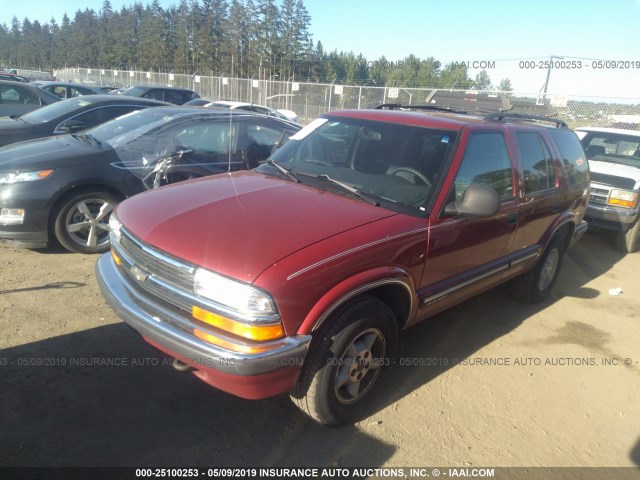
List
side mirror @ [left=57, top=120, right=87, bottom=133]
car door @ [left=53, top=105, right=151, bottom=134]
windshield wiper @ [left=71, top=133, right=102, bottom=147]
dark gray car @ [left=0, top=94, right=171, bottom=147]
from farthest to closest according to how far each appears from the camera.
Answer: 1. car door @ [left=53, top=105, right=151, bottom=134]
2. dark gray car @ [left=0, top=94, right=171, bottom=147]
3. side mirror @ [left=57, top=120, right=87, bottom=133]
4. windshield wiper @ [left=71, top=133, right=102, bottom=147]

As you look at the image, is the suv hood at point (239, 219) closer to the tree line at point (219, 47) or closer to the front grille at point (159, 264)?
the front grille at point (159, 264)

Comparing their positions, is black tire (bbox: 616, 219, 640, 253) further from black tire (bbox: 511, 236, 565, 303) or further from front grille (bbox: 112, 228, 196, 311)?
front grille (bbox: 112, 228, 196, 311)

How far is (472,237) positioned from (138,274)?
92.1 inches

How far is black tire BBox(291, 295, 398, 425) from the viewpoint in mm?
2555

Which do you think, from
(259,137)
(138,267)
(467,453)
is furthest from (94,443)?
(259,137)

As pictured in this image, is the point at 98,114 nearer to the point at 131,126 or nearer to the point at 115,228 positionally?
the point at 131,126

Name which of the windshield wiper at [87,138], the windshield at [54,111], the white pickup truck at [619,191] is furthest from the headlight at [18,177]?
the white pickup truck at [619,191]

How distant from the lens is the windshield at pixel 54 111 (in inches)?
285

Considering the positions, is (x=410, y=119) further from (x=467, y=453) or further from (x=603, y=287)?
(x=603, y=287)

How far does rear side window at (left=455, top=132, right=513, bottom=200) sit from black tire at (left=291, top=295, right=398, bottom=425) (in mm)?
1136

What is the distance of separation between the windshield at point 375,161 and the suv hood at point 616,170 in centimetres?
566

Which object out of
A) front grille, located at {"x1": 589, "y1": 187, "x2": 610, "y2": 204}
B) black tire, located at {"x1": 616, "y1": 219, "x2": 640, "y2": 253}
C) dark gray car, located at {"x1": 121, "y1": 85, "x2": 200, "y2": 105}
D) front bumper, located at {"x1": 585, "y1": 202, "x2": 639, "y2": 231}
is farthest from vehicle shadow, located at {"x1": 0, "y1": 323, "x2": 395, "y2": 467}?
dark gray car, located at {"x1": 121, "y1": 85, "x2": 200, "y2": 105}

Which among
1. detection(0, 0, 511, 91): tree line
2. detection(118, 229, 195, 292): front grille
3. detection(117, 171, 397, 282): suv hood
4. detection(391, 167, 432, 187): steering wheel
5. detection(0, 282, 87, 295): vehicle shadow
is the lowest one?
detection(0, 282, 87, 295): vehicle shadow

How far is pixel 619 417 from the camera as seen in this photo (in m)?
3.28
